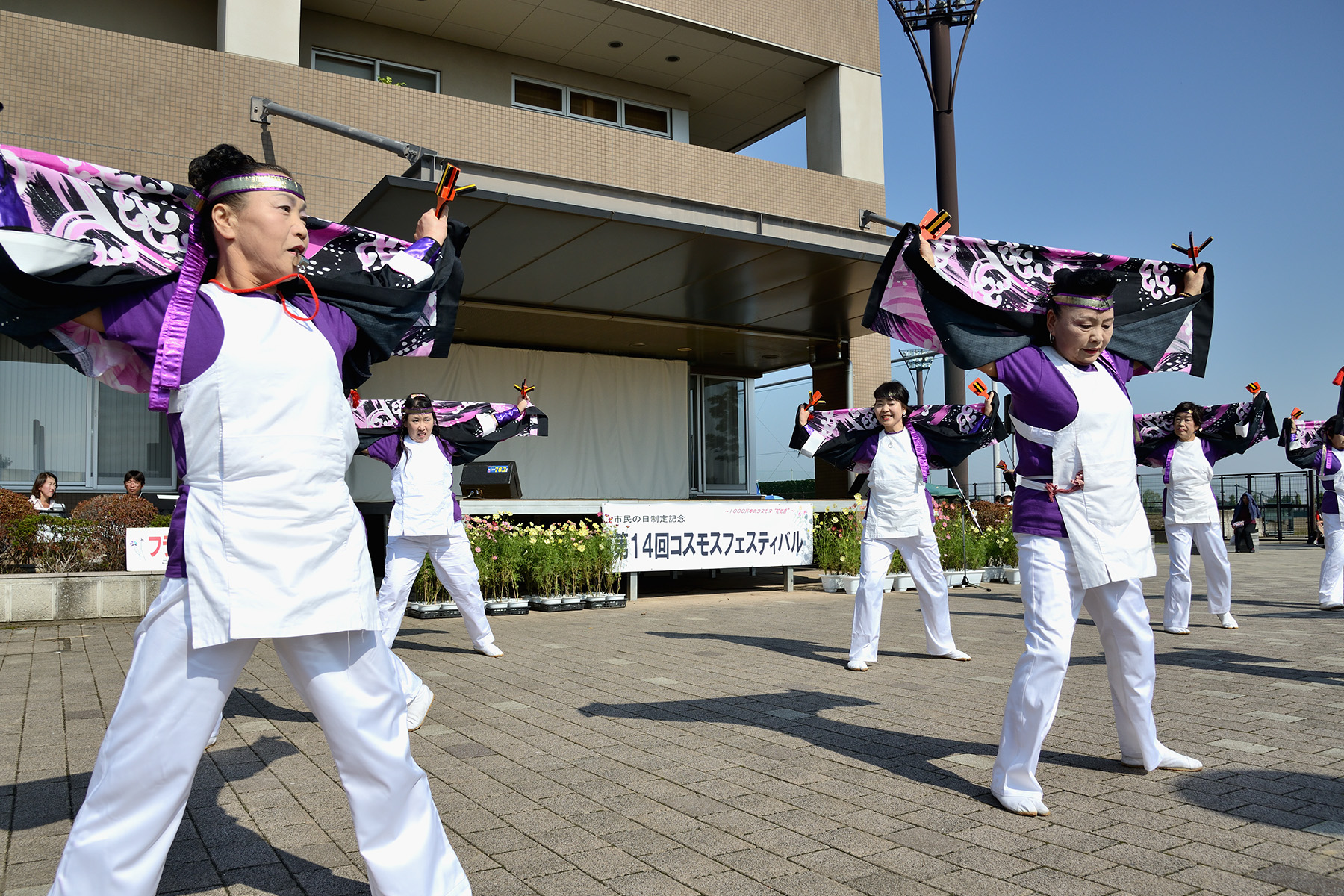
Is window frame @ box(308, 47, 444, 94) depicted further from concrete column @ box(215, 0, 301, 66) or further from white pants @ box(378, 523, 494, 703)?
white pants @ box(378, 523, 494, 703)

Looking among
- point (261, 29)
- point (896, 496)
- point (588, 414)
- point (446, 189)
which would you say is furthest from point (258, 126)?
point (446, 189)

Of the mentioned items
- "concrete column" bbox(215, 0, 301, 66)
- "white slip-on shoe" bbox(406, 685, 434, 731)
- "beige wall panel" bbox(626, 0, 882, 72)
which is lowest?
"white slip-on shoe" bbox(406, 685, 434, 731)

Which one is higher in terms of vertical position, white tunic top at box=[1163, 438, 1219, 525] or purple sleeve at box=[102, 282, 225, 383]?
purple sleeve at box=[102, 282, 225, 383]

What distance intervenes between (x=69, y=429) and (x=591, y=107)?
36.3 ft

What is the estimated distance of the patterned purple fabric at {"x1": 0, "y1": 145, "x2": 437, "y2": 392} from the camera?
98.7 inches

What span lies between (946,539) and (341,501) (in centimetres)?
1353

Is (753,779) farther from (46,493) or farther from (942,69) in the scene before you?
(942,69)

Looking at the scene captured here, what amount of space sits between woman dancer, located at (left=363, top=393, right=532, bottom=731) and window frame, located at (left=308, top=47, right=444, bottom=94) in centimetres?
1003

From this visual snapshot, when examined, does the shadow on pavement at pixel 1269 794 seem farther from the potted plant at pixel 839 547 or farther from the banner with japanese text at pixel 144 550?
the banner with japanese text at pixel 144 550

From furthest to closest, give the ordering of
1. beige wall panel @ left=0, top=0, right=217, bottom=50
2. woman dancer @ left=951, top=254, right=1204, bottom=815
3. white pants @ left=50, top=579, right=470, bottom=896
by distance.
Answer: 1. beige wall panel @ left=0, top=0, right=217, bottom=50
2. woman dancer @ left=951, top=254, right=1204, bottom=815
3. white pants @ left=50, top=579, right=470, bottom=896

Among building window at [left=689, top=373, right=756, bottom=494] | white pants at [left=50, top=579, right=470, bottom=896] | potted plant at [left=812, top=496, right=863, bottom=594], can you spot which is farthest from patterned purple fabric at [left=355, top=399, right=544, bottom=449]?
building window at [left=689, top=373, right=756, bottom=494]

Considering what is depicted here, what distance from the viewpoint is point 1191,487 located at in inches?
370

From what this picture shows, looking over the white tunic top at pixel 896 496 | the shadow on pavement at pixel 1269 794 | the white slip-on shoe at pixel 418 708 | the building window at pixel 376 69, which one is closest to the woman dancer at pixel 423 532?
the white slip-on shoe at pixel 418 708

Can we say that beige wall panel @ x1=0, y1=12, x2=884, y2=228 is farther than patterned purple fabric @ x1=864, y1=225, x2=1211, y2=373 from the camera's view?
Yes
